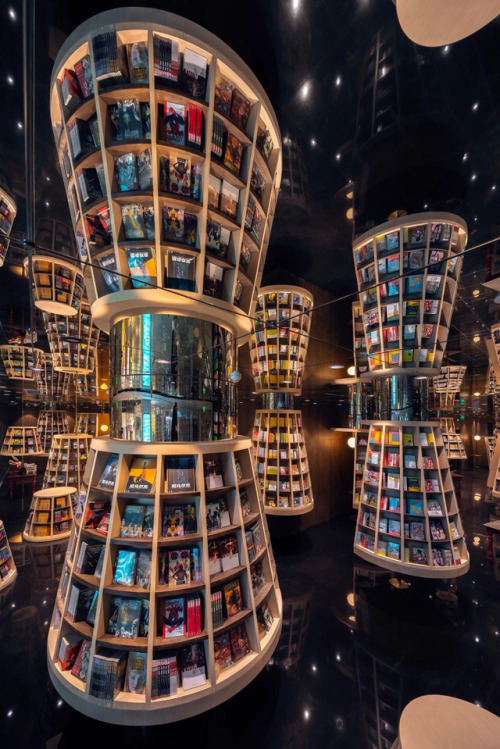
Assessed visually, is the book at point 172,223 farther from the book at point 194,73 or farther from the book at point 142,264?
the book at point 194,73

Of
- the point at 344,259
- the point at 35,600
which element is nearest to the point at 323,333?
the point at 344,259

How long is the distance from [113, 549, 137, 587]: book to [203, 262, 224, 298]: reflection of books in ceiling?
2.24m

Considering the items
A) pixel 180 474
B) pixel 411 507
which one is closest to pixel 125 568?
pixel 180 474

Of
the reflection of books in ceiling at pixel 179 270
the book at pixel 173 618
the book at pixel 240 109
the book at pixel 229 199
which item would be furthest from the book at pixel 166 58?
the book at pixel 173 618

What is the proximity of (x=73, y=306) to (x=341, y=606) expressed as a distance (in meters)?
7.66

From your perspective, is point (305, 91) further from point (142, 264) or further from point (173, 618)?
point (173, 618)

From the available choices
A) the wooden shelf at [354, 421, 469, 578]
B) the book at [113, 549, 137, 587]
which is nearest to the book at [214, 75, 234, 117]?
the book at [113, 549, 137, 587]

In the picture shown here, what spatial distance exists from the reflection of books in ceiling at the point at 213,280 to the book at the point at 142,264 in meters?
0.45

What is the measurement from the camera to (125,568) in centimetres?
223

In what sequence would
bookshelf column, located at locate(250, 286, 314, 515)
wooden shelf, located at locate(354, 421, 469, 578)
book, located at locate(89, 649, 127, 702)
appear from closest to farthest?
1. book, located at locate(89, 649, 127, 702)
2. wooden shelf, located at locate(354, 421, 469, 578)
3. bookshelf column, located at locate(250, 286, 314, 515)

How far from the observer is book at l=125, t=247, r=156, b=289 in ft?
8.02

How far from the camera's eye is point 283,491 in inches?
260

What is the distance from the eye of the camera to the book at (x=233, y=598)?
7.76 ft

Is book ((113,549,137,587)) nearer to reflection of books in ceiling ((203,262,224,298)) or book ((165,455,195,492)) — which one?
book ((165,455,195,492))
